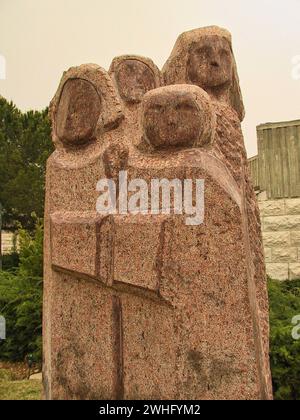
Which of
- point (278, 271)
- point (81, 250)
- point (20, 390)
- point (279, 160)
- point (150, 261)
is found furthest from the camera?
point (279, 160)

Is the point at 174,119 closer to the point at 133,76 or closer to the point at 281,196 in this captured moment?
the point at 133,76

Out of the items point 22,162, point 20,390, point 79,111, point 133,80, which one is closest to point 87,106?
point 79,111

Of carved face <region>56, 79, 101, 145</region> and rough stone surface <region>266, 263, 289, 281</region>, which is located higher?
carved face <region>56, 79, 101, 145</region>

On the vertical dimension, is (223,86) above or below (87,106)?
above

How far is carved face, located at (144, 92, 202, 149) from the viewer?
7.72 feet

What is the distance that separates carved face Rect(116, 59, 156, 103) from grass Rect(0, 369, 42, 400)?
298 cm

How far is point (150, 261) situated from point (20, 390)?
129 inches

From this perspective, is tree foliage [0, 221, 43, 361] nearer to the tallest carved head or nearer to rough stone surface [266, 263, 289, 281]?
rough stone surface [266, 263, 289, 281]

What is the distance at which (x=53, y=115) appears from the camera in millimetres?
2861

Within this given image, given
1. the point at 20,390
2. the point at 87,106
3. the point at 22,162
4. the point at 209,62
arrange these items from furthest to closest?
the point at 22,162, the point at 20,390, the point at 209,62, the point at 87,106

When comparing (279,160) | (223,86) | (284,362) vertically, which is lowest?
(284,362)

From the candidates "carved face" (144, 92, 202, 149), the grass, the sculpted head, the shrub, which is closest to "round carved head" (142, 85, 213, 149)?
"carved face" (144, 92, 202, 149)

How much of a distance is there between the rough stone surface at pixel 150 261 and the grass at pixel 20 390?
2.24 metres

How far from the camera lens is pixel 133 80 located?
9.55 ft
